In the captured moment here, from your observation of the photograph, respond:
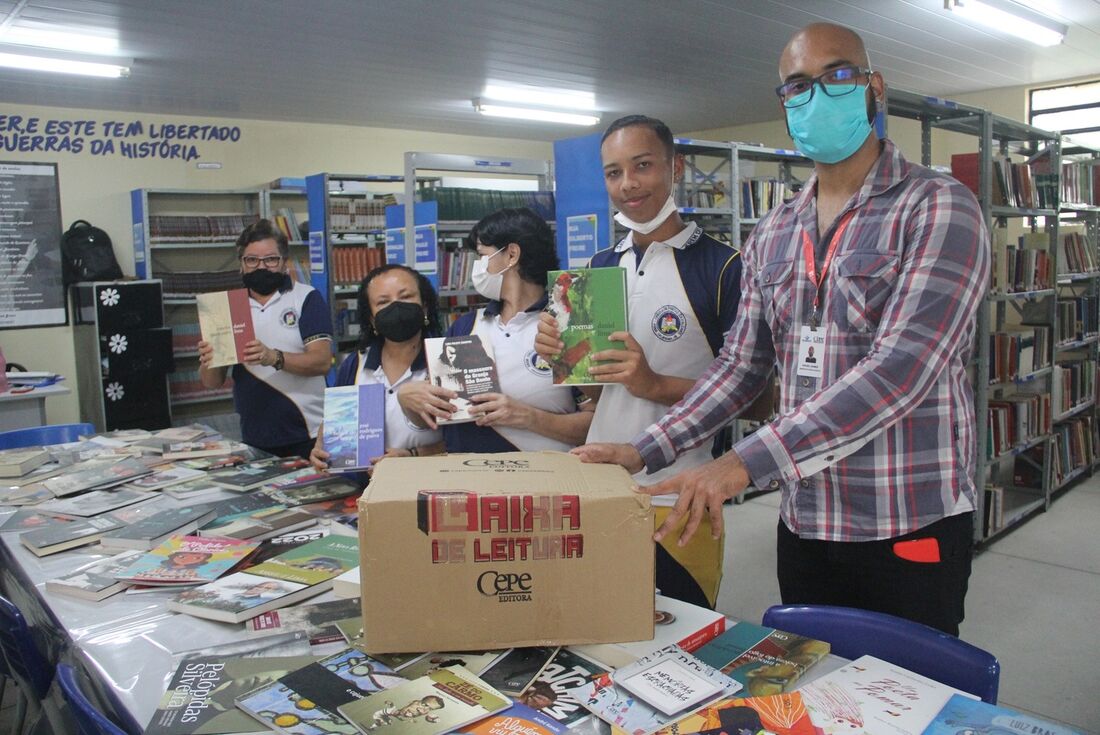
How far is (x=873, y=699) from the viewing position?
1218 mm

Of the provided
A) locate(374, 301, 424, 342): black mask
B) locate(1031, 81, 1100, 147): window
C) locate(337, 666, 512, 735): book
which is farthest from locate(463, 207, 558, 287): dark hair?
locate(1031, 81, 1100, 147): window

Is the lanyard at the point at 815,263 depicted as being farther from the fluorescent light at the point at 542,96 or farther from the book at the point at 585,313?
the fluorescent light at the point at 542,96

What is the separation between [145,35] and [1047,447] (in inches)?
286

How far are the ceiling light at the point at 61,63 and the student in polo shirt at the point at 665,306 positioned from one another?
5.98 metres

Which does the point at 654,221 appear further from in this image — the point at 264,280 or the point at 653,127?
the point at 264,280

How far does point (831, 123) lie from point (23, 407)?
18.7 ft

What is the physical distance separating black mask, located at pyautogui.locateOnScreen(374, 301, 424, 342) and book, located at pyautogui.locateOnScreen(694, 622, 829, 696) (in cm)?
160

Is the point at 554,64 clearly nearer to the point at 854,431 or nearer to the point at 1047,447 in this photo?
the point at 1047,447

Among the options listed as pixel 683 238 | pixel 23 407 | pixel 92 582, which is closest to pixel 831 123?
pixel 683 238

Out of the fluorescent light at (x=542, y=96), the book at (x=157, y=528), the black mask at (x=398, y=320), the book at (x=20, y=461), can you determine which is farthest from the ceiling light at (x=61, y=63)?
the book at (x=157, y=528)

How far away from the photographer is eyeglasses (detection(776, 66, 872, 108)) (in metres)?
1.60

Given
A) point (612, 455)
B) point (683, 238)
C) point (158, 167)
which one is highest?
point (158, 167)

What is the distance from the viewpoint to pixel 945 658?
143 centimetres

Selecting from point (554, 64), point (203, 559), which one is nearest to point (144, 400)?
point (554, 64)
